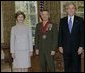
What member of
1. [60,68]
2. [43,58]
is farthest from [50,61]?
[60,68]

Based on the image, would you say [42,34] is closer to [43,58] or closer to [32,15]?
[43,58]

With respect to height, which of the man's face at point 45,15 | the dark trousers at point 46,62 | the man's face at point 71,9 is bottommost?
the dark trousers at point 46,62

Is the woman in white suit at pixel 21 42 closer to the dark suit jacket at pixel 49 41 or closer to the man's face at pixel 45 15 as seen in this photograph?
the dark suit jacket at pixel 49 41

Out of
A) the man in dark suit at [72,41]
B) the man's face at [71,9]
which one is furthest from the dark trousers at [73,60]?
the man's face at [71,9]

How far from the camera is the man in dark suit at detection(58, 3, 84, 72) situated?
4.72 m

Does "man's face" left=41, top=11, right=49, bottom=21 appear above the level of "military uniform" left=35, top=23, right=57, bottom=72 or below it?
above

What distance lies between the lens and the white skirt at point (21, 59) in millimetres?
5044

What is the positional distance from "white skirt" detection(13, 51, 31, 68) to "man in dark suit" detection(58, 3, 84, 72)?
0.62m

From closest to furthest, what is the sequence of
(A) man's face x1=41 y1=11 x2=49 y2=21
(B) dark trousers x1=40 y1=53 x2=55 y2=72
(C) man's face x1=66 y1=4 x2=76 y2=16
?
1. (C) man's face x1=66 y1=4 x2=76 y2=16
2. (A) man's face x1=41 y1=11 x2=49 y2=21
3. (B) dark trousers x1=40 y1=53 x2=55 y2=72

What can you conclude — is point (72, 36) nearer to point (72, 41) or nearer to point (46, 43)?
point (72, 41)

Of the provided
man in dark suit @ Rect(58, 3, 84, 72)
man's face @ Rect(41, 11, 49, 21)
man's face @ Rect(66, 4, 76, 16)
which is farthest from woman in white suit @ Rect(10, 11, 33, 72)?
man's face @ Rect(66, 4, 76, 16)

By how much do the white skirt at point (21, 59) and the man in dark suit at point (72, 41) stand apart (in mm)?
623

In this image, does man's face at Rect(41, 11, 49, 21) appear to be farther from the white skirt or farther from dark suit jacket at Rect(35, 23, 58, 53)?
the white skirt

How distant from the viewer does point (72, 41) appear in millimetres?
4742
